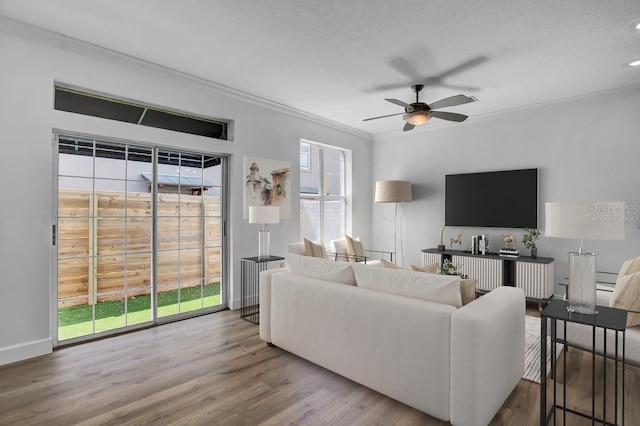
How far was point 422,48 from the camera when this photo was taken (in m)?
3.18

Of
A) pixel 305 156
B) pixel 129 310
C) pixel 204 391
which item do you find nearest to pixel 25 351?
pixel 129 310

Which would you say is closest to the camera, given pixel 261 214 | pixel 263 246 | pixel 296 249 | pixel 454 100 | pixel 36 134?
pixel 36 134

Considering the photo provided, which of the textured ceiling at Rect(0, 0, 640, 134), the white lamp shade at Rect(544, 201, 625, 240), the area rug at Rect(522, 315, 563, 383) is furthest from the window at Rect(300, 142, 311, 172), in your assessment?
the white lamp shade at Rect(544, 201, 625, 240)

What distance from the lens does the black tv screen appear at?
16.2 feet

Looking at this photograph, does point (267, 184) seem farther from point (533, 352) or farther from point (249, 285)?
point (533, 352)

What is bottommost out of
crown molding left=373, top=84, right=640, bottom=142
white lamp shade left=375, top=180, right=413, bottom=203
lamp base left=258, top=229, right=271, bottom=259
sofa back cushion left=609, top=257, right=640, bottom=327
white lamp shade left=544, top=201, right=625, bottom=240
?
sofa back cushion left=609, top=257, right=640, bottom=327

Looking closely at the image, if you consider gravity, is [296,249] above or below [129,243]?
below

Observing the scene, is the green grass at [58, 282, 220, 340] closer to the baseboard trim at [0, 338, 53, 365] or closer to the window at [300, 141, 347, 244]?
the baseboard trim at [0, 338, 53, 365]

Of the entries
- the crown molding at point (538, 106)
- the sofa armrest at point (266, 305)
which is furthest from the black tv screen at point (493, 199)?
the sofa armrest at point (266, 305)

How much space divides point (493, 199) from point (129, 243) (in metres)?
5.02

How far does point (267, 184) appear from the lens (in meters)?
4.79

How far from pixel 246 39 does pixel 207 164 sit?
172cm

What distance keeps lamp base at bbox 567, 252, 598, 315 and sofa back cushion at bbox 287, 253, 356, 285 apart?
4.60 ft

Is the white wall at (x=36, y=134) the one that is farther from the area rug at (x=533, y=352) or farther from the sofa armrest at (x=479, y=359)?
the area rug at (x=533, y=352)
